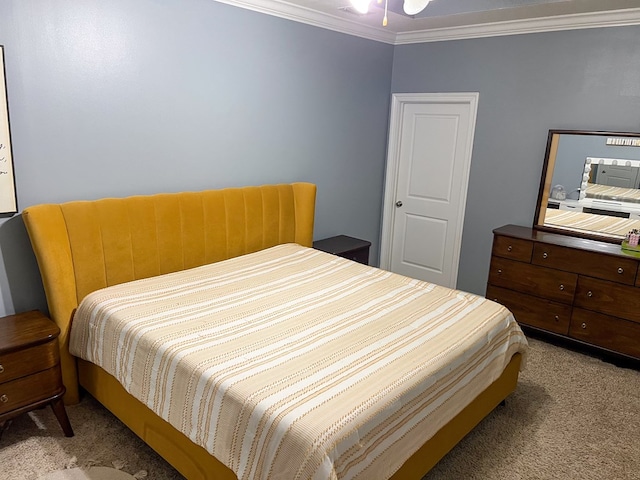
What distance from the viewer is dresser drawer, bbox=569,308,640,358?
314 centimetres

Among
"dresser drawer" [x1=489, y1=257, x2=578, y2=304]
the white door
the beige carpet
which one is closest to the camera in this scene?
the beige carpet

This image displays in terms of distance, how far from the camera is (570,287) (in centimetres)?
336

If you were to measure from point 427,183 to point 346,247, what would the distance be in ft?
3.88

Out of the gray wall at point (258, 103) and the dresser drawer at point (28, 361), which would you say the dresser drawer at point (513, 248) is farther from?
the dresser drawer at point (28, 361)

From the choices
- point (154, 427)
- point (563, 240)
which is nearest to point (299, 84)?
point (563, 240)

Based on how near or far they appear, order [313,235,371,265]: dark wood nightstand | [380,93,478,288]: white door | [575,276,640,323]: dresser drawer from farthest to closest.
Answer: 1. [380,93,478,288]: white door
2. [313,235,371,265]: dark wood nightstand
3. [575,276,640,323]: dresser drawer

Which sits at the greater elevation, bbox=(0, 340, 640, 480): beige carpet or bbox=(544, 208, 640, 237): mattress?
bbox=(544, 208, 640, 237): mattress

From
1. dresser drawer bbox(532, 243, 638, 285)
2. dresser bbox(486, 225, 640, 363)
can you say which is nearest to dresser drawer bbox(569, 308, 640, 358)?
dresser bbox(486, 225, 640, 363)

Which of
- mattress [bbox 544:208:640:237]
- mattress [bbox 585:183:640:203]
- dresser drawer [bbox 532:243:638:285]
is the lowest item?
dresser drawer [bbox 532:243:638:285]

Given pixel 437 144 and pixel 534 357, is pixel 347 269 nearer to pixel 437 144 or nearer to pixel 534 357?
pixel 534 357

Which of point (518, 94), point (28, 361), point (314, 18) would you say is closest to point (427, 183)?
point (518, 94)

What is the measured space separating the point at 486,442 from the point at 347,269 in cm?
132

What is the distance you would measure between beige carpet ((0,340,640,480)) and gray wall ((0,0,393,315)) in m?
0.74

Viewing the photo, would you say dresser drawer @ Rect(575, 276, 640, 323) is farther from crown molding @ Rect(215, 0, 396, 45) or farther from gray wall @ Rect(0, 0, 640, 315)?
crown molding @ Rect(215, 0, 396, 45)
